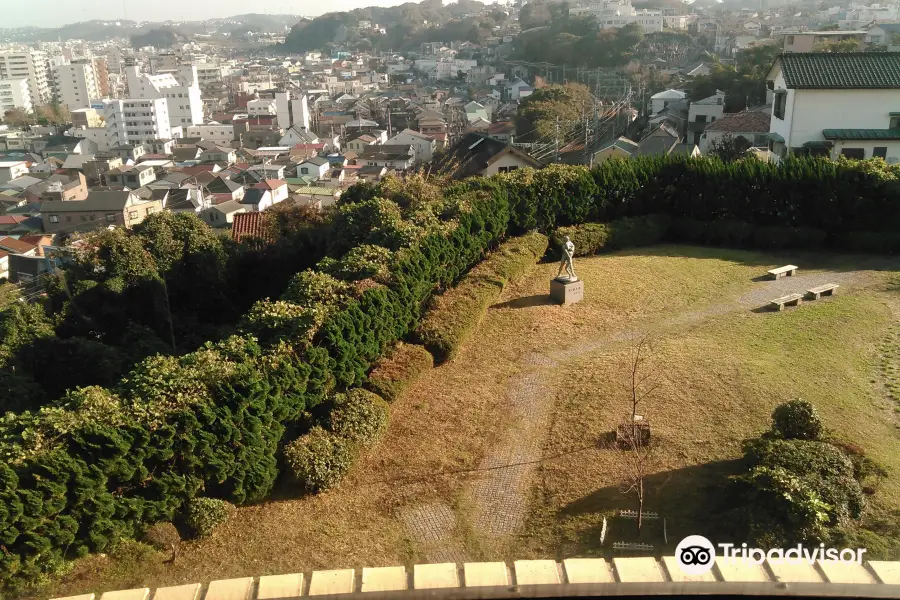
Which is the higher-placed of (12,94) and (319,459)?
(12,94)

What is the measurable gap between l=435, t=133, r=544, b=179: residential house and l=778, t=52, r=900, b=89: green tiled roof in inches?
352

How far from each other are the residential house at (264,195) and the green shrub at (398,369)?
34.6 metres

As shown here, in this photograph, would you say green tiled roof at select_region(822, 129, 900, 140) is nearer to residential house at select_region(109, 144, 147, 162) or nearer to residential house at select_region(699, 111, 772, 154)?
residential house at select_region(699, 111, 772, 154)

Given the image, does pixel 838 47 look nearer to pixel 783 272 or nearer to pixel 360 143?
pixel 783 272

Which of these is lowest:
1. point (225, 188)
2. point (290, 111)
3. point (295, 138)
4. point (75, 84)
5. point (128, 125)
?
point (225, 188)

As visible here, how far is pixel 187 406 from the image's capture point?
729 cm

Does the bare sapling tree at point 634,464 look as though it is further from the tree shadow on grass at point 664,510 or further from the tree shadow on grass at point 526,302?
the tree shadow on grass at point 526,302

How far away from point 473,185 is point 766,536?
1050 cm

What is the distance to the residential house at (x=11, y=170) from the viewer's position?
62.8 m

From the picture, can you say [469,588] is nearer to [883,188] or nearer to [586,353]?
[586,353]

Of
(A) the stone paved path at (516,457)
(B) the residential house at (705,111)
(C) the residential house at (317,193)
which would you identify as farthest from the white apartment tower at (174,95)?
(A) the stone paved path at (516,457)

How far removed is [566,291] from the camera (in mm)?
12703

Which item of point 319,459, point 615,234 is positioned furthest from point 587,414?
point 615,234

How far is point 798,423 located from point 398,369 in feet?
16.2
